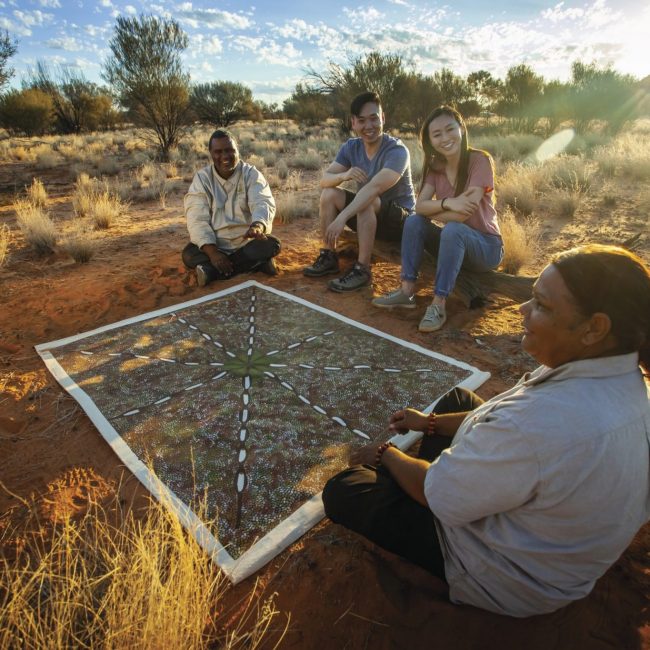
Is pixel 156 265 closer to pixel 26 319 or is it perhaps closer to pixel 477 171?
pixel 26 319

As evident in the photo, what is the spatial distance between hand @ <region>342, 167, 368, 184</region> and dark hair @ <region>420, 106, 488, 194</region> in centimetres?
71

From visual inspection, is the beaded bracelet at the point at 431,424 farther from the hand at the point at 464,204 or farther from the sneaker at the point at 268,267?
the sneaker at the point at 268,267

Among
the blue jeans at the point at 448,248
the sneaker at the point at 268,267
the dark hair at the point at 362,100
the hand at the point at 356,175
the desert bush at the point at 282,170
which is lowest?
the sneaker at the point at 268,267

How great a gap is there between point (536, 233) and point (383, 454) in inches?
183

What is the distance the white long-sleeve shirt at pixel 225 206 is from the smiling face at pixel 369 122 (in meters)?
1.11

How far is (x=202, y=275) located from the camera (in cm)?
411

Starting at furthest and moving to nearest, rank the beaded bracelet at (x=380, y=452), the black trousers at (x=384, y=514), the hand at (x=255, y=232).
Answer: the hand at (x=255, y=232) < the beaded bracelet at (x=380, y=452) < the black trousers at (x=384, y=514)

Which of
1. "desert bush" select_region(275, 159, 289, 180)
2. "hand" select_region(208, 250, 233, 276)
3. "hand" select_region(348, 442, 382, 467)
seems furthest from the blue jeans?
"desert bush" select_region(275, 159, 289, 180)

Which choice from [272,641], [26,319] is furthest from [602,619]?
[26,319]

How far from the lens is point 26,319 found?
141 inches

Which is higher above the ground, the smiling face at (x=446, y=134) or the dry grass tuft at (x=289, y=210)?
the smiling face at (x=446, y=134)

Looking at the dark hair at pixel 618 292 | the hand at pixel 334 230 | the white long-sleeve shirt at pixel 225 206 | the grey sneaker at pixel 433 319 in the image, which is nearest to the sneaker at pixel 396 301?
the grey sneaker at pixel 433 319

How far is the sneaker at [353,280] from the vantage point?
405 centimetres

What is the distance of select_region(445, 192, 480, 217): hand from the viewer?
10.7ft
